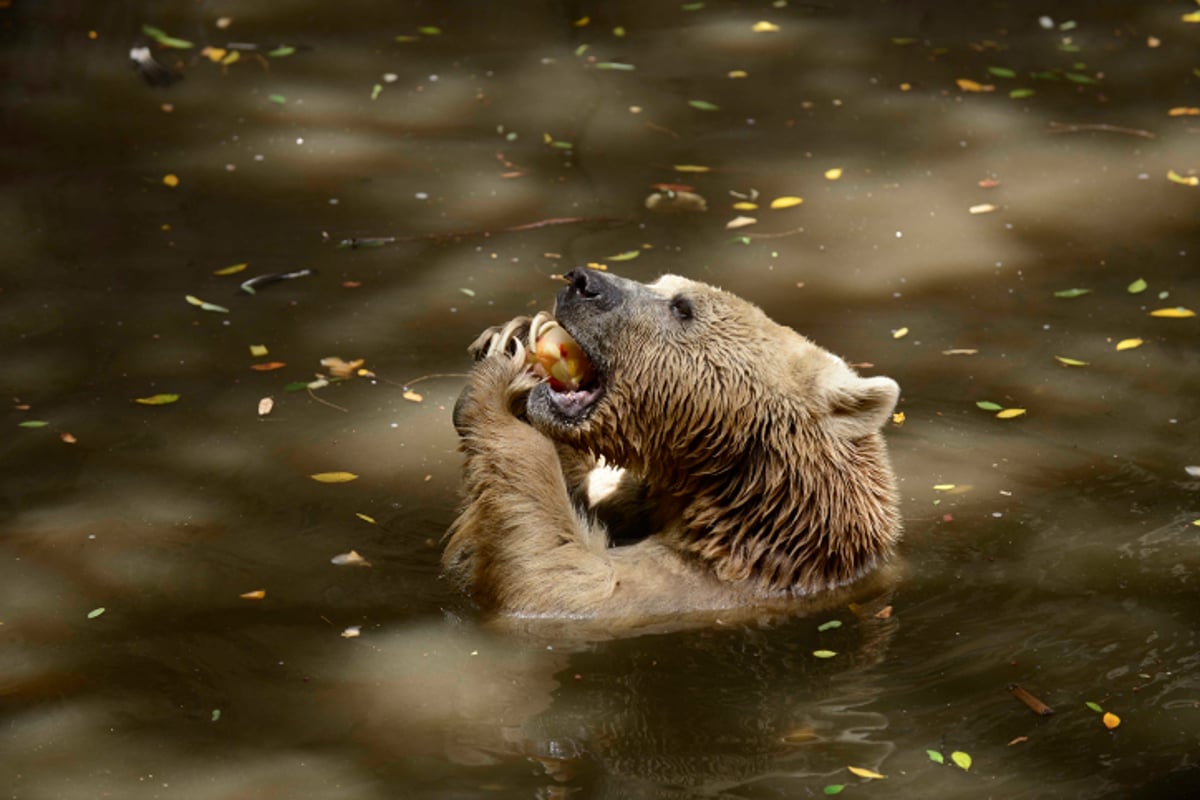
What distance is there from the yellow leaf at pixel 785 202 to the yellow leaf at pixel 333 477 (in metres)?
4.12

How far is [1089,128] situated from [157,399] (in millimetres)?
6890

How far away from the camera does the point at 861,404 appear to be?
6113 mm

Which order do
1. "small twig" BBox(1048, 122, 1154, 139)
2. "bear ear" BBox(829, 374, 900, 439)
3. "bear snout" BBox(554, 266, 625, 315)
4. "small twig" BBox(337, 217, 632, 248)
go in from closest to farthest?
"bear ear" BBox(829, 374, 900, 439) < "bear snout" BBox(554, 266, 625, 315) < "small twig" BBox(337, 217, 632, 248) < "small twig" BBox(1048, 122, 1154, 139)

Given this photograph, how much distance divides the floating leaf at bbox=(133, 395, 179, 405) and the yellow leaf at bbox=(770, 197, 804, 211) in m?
4.21

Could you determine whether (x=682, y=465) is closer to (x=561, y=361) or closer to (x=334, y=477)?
(x=561, y=361)

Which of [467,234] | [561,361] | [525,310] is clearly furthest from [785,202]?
[561,361]

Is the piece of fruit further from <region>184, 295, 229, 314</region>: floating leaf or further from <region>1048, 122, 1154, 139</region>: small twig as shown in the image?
<region>1048, 122, 1154, 139</region>: small twig

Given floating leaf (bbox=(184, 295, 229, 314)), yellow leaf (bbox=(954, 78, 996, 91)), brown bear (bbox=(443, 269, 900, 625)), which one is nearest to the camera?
brown bear (bbox=(443, 269, 900, 625))

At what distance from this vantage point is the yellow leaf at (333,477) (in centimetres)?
723

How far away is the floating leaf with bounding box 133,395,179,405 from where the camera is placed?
7945 mm

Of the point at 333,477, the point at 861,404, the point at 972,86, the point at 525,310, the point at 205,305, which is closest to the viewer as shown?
the point at 861,404

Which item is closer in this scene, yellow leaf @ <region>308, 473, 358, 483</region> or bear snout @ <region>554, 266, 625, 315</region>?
bear snout @ <region>554, 266, 625, 315</region>

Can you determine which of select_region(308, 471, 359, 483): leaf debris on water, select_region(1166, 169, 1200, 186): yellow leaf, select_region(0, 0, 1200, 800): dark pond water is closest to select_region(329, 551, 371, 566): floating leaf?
select_region(0, 0, 1200, 800): dark pond water

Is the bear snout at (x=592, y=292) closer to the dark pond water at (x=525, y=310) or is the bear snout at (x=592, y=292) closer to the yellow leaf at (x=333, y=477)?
the dark pond water at (x=525, y=310)
